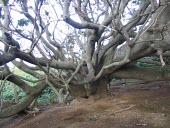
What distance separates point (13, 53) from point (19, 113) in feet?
8.42

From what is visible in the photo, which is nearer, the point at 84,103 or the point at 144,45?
the point at 144,45

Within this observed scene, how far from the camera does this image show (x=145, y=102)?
15.6ft

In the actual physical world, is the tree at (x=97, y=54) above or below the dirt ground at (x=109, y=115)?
above

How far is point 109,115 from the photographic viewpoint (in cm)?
418

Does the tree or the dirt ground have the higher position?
the tree

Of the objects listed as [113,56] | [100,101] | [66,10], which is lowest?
[100,101]

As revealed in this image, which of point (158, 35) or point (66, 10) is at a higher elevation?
point (66, 10)

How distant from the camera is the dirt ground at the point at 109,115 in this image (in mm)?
3684

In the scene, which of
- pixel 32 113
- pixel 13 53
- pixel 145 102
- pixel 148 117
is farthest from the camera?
pixel 32 113

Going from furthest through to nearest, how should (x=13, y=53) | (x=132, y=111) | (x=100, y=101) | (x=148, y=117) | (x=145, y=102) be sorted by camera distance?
(x=100, y=101) < (x=145, y=102) < (x=132, y=111) < (x=148, y=117) < (x=13, y=53)

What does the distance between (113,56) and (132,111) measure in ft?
3.84

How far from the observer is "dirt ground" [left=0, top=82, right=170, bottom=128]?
3684 millimetres

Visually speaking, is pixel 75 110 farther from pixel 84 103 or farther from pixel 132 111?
pixel 132 111

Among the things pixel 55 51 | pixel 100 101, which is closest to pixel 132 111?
pixel 100 101
